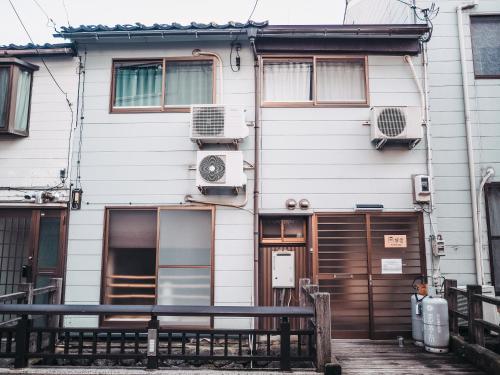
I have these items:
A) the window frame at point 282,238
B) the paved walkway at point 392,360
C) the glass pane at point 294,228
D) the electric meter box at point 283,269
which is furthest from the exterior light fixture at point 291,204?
the paved walkway at point 392,360

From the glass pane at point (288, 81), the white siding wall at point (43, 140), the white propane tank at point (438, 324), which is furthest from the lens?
the glass pane at point (288, 81)

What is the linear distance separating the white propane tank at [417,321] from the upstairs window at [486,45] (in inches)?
183

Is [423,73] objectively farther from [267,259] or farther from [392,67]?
[267,259]

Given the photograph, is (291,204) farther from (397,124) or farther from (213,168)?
(397,124)

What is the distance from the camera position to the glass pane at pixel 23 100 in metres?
7.54

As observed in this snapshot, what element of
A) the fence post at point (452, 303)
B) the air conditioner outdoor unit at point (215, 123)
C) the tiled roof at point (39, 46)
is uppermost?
the tiled roof at point (39, 46)

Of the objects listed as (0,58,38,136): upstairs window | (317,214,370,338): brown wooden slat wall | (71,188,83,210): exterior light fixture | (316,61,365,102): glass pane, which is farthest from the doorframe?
(0,58,38,136): upstairs window

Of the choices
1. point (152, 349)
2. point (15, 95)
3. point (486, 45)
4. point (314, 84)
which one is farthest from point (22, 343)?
point (486, 45)

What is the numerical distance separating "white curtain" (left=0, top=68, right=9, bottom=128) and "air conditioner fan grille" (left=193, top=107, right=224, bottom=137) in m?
3.67

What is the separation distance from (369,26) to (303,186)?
3.25 metres

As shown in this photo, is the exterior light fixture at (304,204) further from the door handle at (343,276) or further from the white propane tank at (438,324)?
the white propane tank at (438,324)

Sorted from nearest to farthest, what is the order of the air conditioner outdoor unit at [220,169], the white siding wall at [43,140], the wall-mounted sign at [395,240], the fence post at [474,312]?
the fence post at [474,312] < the air conditioner outdoor unit at [220,169] < the wall-mounted sign at [395,240] < the white siding wall at [43,140]

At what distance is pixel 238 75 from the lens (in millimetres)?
7570

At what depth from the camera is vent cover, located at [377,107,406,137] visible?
7.05 metres
